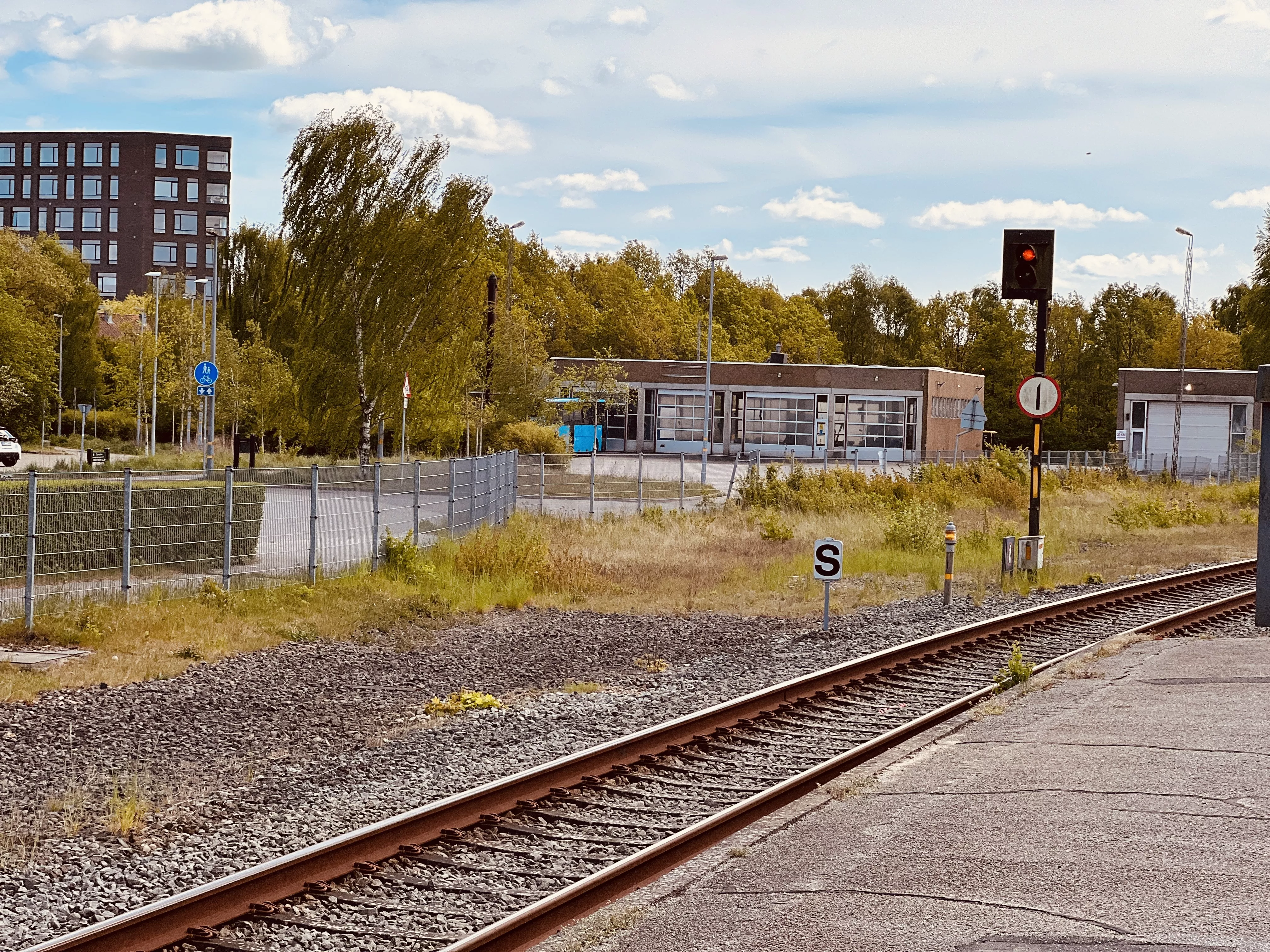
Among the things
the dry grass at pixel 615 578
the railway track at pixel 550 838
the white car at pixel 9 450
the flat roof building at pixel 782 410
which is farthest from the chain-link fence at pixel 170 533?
the flat roof building at pixel 782 410

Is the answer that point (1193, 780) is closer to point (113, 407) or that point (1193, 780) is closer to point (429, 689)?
point (429, 689)

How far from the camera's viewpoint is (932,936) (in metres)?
5.96

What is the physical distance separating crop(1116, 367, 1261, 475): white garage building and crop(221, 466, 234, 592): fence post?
64.9 metres

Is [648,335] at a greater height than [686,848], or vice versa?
[648,335]

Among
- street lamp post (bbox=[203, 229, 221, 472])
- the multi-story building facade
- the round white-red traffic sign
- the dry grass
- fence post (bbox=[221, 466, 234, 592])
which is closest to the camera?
the dry grass

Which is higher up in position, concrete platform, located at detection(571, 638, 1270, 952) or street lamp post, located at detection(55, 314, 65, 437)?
street lamp post, located at detection(55, 314, 65, 437)

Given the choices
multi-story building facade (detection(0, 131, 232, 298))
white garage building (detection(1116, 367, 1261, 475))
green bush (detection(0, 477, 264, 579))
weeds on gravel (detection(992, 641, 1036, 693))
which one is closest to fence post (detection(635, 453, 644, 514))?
green bush (detection(0, 477, 264, 579))

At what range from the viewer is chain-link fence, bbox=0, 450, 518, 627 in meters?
14.9

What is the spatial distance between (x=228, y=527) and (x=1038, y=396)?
39.1 ft

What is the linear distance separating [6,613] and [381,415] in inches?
1013

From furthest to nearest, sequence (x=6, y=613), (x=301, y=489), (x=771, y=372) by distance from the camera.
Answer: (x=771, y=372) < (x=301, y=489) < (x=6, y=613)

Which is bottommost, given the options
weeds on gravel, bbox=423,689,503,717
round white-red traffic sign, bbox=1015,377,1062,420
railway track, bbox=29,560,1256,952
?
weeds on gravel, bbox=423,689,503,717

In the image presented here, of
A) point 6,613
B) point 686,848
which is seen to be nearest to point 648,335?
point 6,613

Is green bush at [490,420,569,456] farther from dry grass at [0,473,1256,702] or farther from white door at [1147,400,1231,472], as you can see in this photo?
white door at [1147,400,1231,472]
